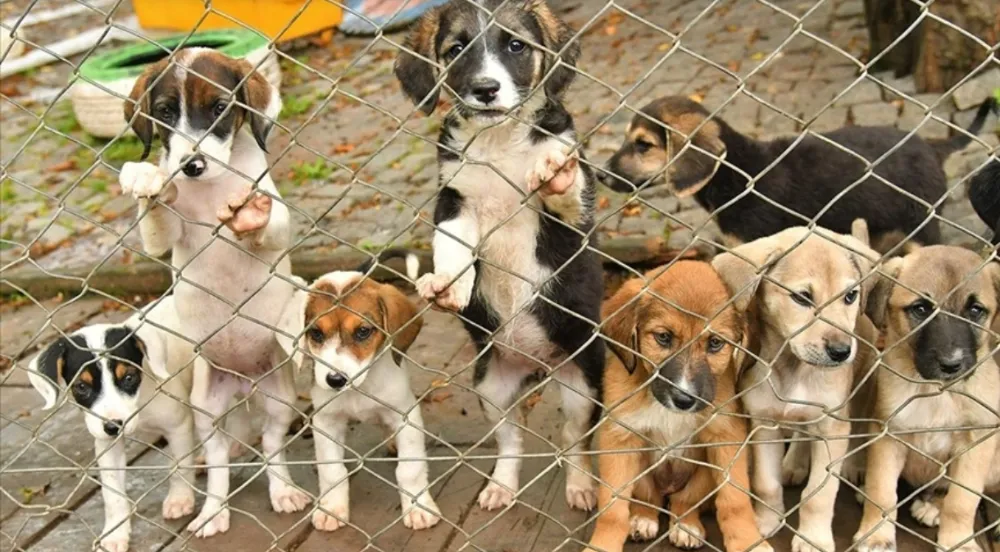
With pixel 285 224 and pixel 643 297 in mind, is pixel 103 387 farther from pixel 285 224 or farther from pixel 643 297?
pixel 643 297

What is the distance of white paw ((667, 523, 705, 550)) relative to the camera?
4.22 meters

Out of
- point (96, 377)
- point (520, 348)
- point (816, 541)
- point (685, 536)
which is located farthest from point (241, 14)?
point (816, 541)

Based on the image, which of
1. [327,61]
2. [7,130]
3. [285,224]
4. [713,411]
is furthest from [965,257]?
[7,130]

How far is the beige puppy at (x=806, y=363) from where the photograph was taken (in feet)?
13.0

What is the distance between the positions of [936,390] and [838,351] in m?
0.39

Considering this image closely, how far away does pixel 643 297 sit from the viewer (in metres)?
4.10

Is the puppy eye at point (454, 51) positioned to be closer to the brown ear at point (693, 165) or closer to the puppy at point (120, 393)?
the puppy at point (120, 393)

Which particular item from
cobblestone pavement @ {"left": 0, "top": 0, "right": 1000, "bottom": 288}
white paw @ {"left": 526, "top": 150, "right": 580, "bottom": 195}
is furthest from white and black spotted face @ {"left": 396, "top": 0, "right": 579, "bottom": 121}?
cobblestone pavement @ {"left": 0, "top": 0, "right": 1000, "bottom": 288}

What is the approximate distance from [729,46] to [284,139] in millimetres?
4577

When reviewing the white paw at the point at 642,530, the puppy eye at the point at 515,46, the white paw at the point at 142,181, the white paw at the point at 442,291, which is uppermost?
the puppy eye at the point at 515,46

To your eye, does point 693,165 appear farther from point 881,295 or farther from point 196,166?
point 196,166

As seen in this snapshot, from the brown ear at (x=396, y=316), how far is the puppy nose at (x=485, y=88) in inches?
43.3

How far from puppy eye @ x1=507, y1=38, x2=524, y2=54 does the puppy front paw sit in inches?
44.3

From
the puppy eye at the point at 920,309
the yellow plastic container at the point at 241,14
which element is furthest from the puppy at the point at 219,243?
the yellow plastic container at the point at 241,14
